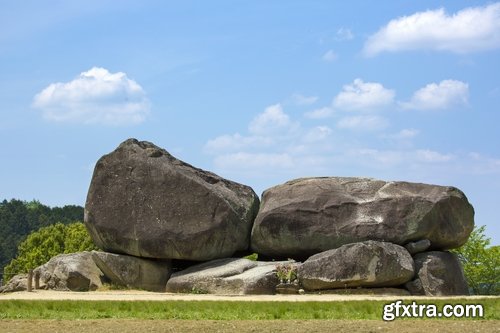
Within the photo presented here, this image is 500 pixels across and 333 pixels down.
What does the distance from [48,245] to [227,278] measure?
1445 inches

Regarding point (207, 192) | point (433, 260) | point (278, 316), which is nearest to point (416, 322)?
point (278, 316)

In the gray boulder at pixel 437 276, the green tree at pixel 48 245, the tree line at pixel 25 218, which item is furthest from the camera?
the tree line at pixel 25 218

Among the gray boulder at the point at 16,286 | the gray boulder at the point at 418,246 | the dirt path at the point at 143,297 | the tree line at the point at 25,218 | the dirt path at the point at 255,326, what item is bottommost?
the dirt path at the point at 255,326

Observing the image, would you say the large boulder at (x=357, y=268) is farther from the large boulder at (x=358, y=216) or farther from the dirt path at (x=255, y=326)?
the dirt path at (x=255, y=326)

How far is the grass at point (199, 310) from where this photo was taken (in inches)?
734

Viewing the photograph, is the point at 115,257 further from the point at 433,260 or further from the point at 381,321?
the point at 381,321

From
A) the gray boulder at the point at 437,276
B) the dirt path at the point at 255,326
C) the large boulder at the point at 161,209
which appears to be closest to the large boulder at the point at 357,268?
the gray boulder at the point at 437,276

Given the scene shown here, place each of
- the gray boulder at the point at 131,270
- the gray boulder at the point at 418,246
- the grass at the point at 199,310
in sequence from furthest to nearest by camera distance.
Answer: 1. the gray boulder at the point at 131,270
2. the gray boulder at the point at 418,246
3. the grass at the point at 199,310

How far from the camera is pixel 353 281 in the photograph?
2820 cm

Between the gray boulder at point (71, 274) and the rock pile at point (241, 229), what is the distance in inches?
1.8

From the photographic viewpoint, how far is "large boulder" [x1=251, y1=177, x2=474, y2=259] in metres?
30.3

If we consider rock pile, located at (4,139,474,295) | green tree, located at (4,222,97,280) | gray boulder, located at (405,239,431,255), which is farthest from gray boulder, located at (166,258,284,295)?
green tree, located at (4,222,97,280)

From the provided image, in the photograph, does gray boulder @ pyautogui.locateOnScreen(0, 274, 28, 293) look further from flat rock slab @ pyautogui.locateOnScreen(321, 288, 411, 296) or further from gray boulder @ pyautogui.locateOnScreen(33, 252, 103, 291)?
flat rock slab @ pyautogui.locateOnScreen(321, 288, 411, 296)

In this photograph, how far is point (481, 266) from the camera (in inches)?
1593
